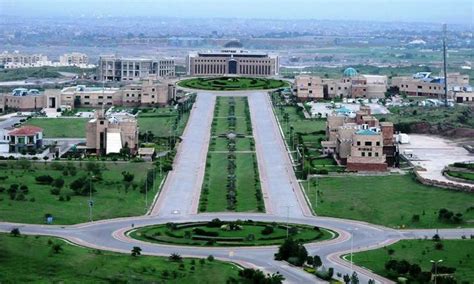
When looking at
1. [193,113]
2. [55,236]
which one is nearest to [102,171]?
[55,236]

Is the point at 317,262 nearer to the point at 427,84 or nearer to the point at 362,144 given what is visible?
the point at 362,144

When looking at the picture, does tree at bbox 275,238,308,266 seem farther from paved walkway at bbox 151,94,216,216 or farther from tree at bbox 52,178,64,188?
tree at bbox 52,178,64,188

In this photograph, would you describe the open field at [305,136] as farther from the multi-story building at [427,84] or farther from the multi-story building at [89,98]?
the multi-story building at [427,84]

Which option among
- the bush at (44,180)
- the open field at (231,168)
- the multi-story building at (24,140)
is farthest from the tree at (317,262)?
the multi-story building at (24,140)

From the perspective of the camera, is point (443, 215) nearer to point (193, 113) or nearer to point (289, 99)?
point (193, 113)

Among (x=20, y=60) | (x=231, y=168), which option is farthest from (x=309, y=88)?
Result: (x=20, y=60)

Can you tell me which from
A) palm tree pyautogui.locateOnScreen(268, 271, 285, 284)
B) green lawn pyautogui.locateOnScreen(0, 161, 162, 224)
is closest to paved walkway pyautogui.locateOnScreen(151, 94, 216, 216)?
green lawn pyautogui.locateOnScreen(0, 161, 162, 224)

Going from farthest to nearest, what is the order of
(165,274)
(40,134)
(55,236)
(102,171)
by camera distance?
(40,134), (102,171), (55,236), (165,274)
